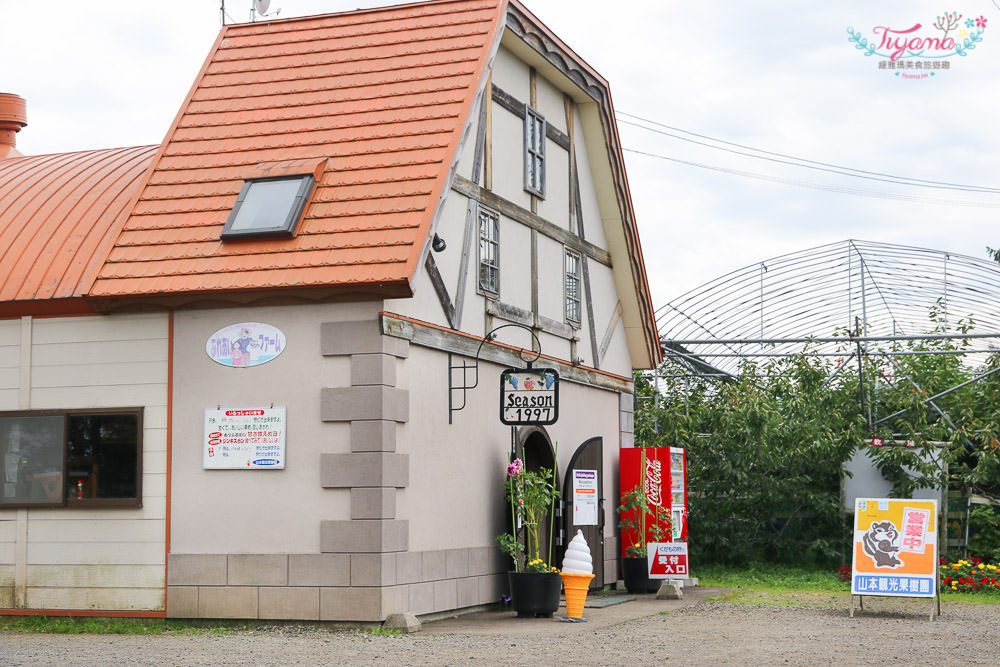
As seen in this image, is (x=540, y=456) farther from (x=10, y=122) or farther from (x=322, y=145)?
(x=10, y=122)

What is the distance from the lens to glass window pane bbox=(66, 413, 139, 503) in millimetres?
12789

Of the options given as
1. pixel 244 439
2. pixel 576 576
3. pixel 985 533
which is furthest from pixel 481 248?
pixel 985 533

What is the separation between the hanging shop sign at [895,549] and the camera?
46.5 feet

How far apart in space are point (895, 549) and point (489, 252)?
18.9 feet

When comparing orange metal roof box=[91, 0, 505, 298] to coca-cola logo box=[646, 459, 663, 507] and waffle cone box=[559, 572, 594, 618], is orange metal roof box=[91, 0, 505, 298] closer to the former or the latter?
waffle cone box=[559, 572, 594, 618]

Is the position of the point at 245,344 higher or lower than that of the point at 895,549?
higher

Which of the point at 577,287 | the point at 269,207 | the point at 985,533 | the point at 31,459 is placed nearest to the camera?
the point at 269,207

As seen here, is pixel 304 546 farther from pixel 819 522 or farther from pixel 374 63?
pixel 819 522

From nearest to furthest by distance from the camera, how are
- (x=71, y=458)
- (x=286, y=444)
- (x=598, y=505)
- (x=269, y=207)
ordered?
1. (x=286, y=444)
2. (x=269, y=207)
3. (x=71, y=458)
4. (x=598, y=505)

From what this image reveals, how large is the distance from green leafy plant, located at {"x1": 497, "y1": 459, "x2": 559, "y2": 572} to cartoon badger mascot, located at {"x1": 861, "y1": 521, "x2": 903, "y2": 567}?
12.1ft

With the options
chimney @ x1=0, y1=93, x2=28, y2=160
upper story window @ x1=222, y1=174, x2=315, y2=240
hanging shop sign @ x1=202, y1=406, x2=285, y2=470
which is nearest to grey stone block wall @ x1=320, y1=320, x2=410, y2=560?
hanging shop sign @ x1=202, y1=406, x2=285, y2=470

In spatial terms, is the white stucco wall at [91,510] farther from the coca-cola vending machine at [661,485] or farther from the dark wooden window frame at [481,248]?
the coca-cola vending machine at [661,485]

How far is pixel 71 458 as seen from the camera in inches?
512

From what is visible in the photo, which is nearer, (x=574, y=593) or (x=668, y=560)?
(x=574, y=593)
